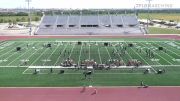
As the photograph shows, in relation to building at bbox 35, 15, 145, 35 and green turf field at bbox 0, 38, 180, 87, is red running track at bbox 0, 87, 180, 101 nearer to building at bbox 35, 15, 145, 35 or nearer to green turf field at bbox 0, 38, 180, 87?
green turf field at bbox 0, 38, 180, 87

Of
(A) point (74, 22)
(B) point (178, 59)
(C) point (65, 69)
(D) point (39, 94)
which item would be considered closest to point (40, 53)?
(C) point (65, 69)

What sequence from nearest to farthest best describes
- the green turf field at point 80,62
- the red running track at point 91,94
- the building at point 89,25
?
the red running track at point 91,94, the green turf field at point 80,62, the building at point 89,25

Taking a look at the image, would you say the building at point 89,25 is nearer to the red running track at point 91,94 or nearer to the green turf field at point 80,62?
the green turf field at point 80,62

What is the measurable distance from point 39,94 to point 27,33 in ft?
167

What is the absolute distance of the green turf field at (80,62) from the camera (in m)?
30.0

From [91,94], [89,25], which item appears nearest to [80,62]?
[91,94]

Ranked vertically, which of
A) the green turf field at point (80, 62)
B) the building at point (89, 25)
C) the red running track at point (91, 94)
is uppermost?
the building at point (89, 25)

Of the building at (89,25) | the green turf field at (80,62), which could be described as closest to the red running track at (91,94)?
the green turf field at (80,62)

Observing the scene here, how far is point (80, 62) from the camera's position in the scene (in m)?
38.0

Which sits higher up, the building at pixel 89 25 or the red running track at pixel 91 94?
the building at pixel 89 25

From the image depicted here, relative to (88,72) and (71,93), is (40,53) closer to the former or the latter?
(88,72)

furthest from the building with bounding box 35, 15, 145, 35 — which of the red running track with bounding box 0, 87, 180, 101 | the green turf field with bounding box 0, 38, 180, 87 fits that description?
the red running track with bounding box 0, 87, 180, 101

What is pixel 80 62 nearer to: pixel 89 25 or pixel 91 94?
pixel 91 94

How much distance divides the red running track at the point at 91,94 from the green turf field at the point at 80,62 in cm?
171
